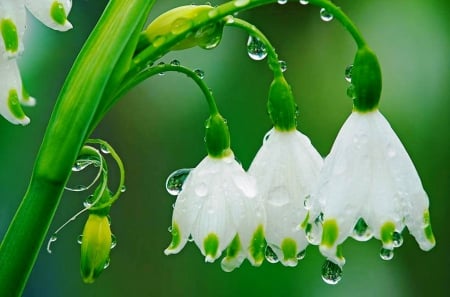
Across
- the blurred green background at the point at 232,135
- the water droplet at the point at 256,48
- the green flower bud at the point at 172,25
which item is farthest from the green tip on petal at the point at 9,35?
the blurred green background at the point at 232,135

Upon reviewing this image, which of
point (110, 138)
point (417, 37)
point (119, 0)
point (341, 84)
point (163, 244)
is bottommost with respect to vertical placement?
point (119, 0)

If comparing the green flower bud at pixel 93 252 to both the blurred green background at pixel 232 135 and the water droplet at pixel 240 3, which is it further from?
the blurred green background at pixel 232 135

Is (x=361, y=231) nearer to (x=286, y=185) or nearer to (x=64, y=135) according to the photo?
(x=286, y=185)

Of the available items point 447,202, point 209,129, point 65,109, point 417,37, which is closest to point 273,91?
point 209,129

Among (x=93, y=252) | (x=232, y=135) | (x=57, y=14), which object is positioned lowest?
(x=93, y=252)

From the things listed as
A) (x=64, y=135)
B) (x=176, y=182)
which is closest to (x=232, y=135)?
(x=176, y=182)

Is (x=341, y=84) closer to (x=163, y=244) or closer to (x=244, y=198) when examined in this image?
(x=163, y=244)

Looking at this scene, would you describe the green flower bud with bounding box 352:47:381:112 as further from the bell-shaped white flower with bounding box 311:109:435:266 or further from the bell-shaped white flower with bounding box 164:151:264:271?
the bell-shaped white flower with bounding box 164:151:264:271
